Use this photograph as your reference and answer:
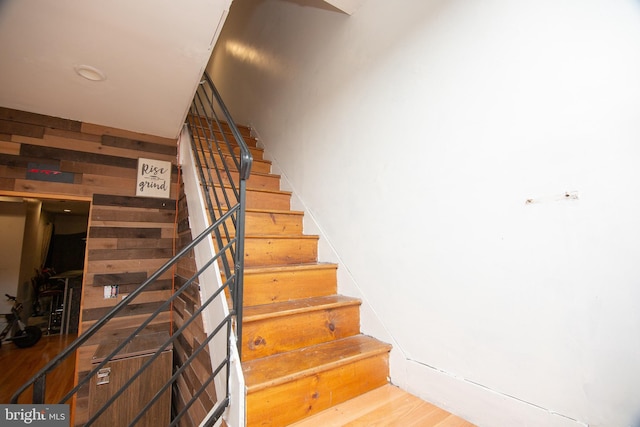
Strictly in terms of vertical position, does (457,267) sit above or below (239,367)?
above

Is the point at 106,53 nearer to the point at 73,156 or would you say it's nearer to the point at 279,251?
the point at 73,156

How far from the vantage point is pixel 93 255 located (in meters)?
2.54

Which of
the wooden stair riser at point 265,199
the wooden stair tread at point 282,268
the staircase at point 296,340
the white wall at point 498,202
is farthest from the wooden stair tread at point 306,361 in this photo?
the wooden stair riser at point 265,199

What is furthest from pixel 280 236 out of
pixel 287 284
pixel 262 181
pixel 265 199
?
pixel 262 181

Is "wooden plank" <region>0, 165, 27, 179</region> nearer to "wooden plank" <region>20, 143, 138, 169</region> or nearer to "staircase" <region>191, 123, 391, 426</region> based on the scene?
"wooden plank" <region>20, 143, 138, 169</region>

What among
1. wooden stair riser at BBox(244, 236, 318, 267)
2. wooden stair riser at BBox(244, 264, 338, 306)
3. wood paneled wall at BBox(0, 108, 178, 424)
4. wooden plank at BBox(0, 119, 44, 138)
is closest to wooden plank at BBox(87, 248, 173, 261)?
wood paneled wall at BBox(0, 108, 178, 424)

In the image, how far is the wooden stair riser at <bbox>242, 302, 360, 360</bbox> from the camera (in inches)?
55.3

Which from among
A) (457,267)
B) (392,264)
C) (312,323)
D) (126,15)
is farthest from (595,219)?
(126,15)

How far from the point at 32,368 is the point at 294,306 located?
489 cm

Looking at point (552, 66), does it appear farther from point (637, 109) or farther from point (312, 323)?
point (312, 323)

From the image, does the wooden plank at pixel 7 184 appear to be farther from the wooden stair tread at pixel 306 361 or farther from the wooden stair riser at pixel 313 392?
the wooden stair riser at pixel 313 392

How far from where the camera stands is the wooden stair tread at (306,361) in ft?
3.97

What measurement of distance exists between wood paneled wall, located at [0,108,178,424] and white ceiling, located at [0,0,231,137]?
0.22 m

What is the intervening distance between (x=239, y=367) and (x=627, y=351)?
4.40 feet
